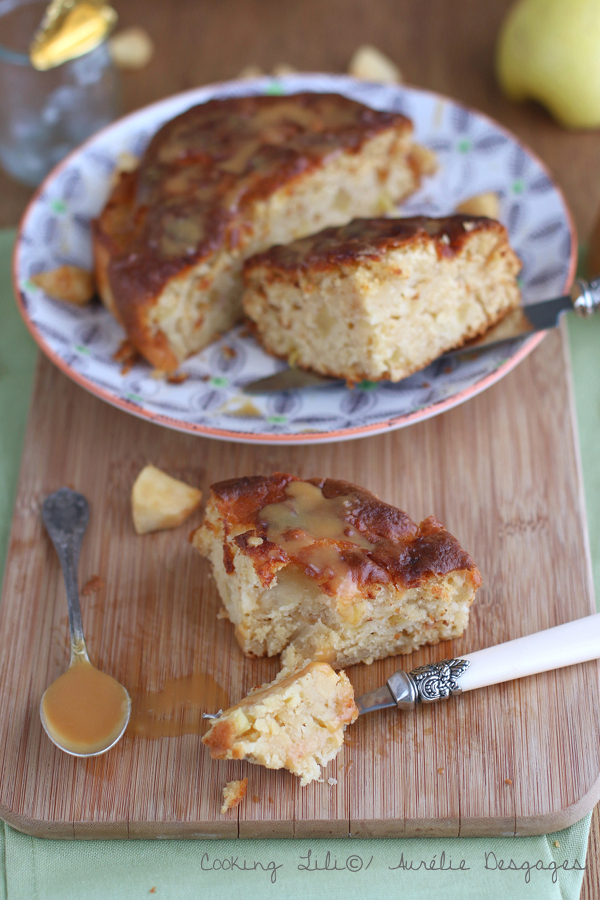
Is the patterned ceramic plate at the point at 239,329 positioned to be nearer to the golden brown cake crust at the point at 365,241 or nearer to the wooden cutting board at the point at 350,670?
the wooden cutting board at the point at 350,670

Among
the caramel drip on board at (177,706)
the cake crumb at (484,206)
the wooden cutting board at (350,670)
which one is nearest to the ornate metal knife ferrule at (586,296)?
the wooden cutting board at (350,670)

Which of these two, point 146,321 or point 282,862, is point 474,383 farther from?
point 282,862

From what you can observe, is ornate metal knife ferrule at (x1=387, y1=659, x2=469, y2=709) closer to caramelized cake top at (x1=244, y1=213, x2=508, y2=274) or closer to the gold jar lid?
caramelized cake top at (x1=244, y1=213, x2=508, y2=274)

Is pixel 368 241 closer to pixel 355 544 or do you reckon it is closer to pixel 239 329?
pixel 239 329

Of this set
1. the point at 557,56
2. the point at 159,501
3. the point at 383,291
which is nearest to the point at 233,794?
the point at 159,501

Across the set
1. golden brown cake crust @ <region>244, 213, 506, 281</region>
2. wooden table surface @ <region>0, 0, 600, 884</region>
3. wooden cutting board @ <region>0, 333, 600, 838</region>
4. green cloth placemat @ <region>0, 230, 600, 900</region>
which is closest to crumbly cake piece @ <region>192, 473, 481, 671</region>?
wooden cutting board @ <region>0, 333, 600, 838</region>
